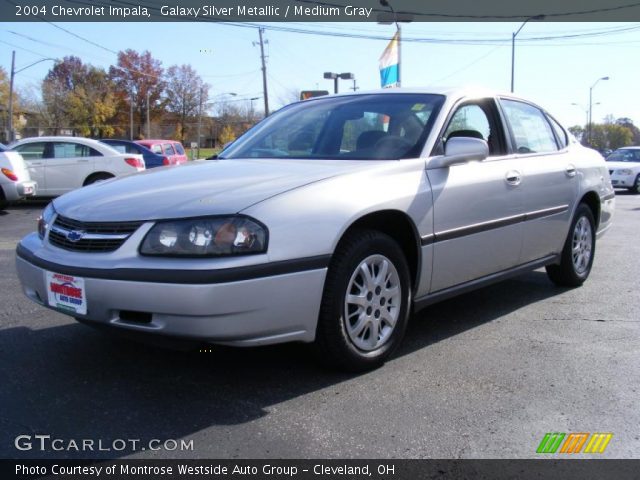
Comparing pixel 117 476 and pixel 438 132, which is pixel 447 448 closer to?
pixel 117 476

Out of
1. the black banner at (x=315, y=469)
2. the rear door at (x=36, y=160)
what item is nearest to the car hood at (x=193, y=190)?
the black banner at (x=315, y=469)

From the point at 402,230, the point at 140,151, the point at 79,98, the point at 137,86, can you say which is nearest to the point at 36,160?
the point at 140,151

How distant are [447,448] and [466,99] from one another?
2.50 m

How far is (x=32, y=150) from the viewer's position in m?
13.1

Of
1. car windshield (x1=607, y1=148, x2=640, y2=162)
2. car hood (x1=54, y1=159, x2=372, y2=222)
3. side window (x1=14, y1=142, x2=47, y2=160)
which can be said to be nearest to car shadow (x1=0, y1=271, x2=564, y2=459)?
car hood (x1=54, y1=159, x2=372, y2=222)

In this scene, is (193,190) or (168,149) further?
(168,149)

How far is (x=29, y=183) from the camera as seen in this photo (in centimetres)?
1166

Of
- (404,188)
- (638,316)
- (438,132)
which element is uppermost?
(438,132)

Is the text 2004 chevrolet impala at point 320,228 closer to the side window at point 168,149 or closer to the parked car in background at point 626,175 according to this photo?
the side window at point 168,149

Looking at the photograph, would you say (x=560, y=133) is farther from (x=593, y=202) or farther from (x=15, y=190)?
(x=15, y=190)

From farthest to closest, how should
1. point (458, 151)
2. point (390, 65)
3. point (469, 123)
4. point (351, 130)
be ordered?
point (390, 65)
point (469, 123)
point (351, 130)
point (458, 151)

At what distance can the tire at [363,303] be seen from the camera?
3078 mm

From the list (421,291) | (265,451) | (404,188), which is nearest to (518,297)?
(421,291)

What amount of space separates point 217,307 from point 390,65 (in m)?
14.9
